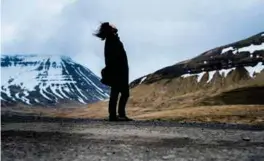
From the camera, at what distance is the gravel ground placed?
26.7ft

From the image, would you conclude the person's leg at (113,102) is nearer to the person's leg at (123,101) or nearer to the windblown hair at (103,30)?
the person's leg at (123,101)

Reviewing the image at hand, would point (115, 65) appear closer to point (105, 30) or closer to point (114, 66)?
point (114, 66)

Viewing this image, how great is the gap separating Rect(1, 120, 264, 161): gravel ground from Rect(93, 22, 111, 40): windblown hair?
5.38 meters

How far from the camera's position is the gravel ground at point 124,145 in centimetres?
815

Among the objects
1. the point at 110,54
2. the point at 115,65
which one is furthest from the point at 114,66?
the point at 110,54

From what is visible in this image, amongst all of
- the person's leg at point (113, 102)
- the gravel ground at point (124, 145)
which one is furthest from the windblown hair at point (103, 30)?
the gravel ground at point (124, 145)

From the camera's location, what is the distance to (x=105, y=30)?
1764 cm

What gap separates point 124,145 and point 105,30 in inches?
338

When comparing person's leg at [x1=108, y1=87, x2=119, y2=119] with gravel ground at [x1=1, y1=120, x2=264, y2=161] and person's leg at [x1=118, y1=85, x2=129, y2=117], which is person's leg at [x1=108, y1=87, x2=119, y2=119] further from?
gravel ground at [x1=1, y1=120, x2=264, y2=161]

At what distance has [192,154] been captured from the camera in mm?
8562

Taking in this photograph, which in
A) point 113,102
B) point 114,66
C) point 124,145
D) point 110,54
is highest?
point 110,54

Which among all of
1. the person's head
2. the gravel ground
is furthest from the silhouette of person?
the gravel ground

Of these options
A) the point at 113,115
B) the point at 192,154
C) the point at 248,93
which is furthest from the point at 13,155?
the point at 248,93

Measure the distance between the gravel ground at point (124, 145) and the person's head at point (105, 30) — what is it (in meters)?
5.38
